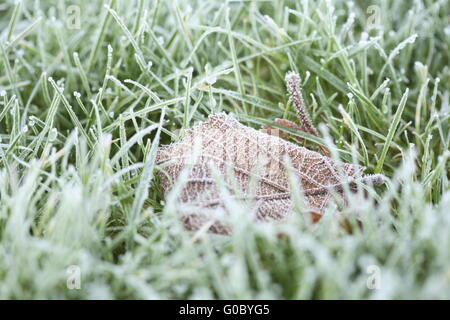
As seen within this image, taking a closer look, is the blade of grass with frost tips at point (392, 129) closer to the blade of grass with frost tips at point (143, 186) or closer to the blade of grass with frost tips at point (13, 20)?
the blade of grass with frost tips at point (143, 186)

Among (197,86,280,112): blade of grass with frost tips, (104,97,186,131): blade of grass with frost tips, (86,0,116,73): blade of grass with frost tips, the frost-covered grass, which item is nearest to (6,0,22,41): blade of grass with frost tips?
the frost-covered grass

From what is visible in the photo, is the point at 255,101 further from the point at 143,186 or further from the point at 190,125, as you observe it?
the point at 143,186

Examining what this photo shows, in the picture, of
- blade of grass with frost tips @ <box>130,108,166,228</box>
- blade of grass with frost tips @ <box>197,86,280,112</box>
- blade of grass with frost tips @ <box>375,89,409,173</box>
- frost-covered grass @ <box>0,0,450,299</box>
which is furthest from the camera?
blade of grass with frost tips @ <box>197,86,280,112</box>

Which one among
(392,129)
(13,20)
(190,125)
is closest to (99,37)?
(13,20)

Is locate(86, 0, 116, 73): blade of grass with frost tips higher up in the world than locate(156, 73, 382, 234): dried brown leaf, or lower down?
higher up

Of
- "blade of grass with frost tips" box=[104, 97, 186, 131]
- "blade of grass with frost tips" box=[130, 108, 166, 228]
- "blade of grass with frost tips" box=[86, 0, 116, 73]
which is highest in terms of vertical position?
"blade of grass with frost tips" box=[86, 0, 116, 73]

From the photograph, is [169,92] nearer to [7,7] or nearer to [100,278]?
[100,278]

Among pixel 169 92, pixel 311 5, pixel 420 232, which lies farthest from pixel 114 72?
pixel 420 232

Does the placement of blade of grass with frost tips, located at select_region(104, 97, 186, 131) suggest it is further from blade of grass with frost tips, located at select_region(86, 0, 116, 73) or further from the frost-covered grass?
blade of grass with frost tips, located at select_region(86, 0, 116, 73)
